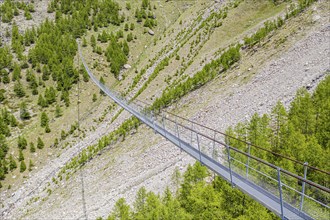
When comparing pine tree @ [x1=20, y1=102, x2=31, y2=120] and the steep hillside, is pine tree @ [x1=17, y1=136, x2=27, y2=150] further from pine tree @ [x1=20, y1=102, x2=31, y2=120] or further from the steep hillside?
pine tree @ [x1=20, y1=102, x2=31, y2=120]

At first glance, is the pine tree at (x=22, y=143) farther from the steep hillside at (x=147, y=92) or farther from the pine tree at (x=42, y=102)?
the pine tree at (x=42, y=102)

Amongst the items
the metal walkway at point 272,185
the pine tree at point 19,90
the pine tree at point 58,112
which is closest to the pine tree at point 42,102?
the pine tree at point 58,112

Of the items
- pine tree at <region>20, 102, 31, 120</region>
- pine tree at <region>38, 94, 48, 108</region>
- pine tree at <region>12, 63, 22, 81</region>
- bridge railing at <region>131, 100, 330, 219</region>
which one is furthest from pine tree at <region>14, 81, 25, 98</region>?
bridge railing at <region>131, 100, 330, 219</region>

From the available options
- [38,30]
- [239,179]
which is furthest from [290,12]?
[38,30]

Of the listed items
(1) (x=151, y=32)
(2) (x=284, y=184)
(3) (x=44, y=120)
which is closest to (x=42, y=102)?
(3) (x=44, y=120)

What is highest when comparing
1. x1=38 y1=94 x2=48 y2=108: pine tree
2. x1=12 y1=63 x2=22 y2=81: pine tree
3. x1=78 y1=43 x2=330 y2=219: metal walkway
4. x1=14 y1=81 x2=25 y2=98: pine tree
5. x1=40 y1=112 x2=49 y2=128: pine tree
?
x1=78 y1=43 x2=330 y2=219: metal walkway

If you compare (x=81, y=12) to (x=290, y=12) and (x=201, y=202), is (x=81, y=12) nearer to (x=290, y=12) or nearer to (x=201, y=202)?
(x=290, y=12)

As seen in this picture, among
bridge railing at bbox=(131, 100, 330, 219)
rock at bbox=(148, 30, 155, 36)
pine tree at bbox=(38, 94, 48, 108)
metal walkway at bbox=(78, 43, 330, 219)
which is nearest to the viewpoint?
bridge railing at bbox=(131, 100, 330, 219)

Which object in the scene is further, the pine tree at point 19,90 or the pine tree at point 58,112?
the pine tree at point 19,90

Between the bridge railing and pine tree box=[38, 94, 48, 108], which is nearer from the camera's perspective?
the bridge railing
